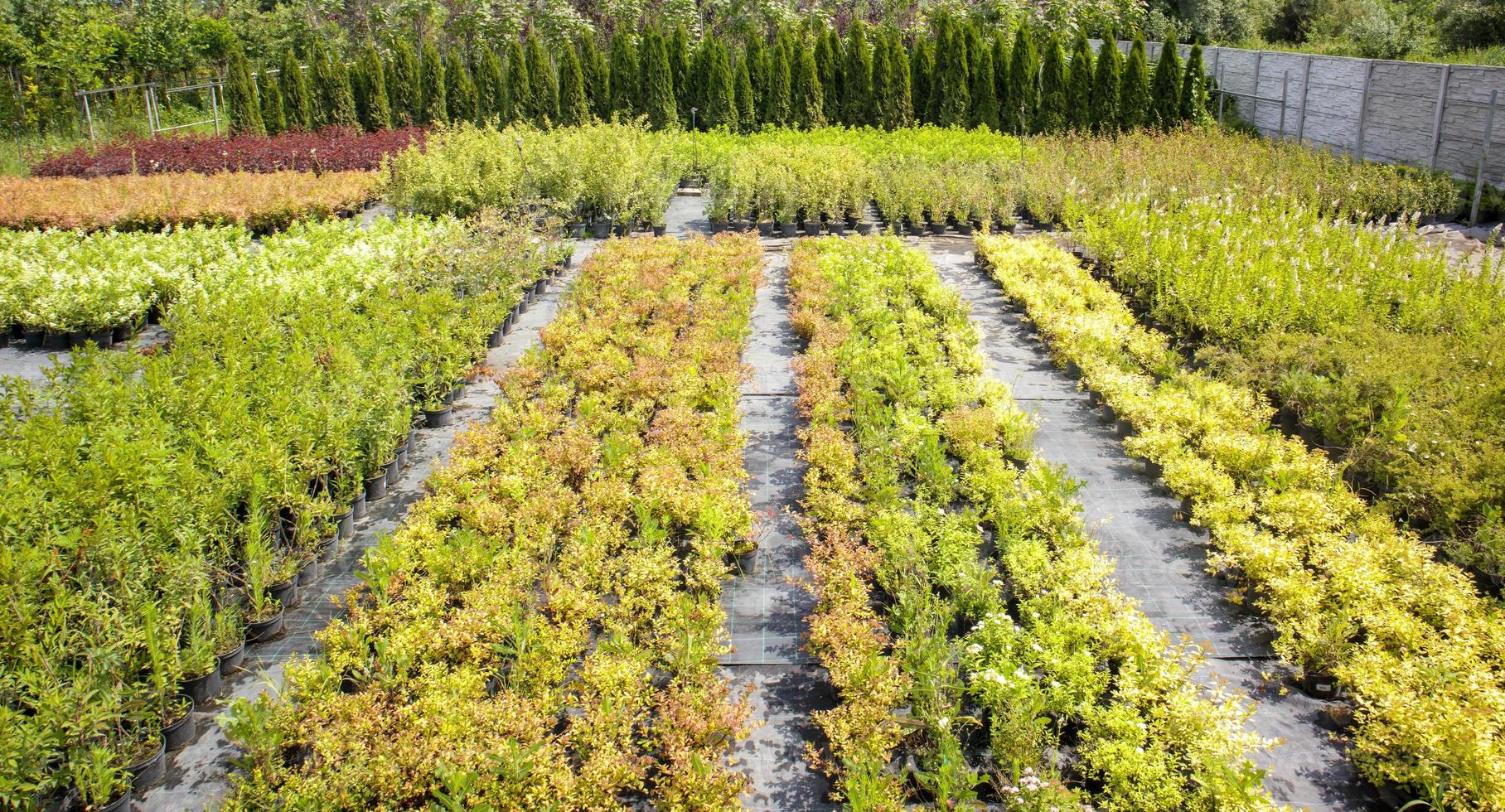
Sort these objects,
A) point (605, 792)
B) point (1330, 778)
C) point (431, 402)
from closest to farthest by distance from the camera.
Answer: point (605, 792), point (1330, 778), point (431, 402)

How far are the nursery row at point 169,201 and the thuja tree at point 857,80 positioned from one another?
9497 mm

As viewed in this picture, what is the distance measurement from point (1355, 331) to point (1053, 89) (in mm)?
11833

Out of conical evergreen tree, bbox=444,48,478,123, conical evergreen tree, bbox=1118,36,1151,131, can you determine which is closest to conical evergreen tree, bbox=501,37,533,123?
conical evergreen tree, bbox=444,48,478,123

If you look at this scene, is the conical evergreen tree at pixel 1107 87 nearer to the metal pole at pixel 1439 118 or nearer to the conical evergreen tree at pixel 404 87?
the metal pole at pixel 1439 118

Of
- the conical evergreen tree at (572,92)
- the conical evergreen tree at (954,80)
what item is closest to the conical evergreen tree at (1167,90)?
the conical evergreen tree at (954,80)

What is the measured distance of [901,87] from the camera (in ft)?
59.3

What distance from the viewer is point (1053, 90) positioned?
1728 centimetres

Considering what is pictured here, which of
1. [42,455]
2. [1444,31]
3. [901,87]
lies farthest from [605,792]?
[1444,31]

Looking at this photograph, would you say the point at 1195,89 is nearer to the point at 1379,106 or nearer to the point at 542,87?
the point at 1379,106

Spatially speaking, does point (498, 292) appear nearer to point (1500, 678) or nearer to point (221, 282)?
point (221, 282)

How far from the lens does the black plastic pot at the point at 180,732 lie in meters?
3.80

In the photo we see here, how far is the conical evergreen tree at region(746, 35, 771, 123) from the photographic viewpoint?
18.5 m

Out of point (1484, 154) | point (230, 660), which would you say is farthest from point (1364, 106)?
point (230, 660)

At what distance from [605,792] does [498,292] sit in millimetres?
6168
